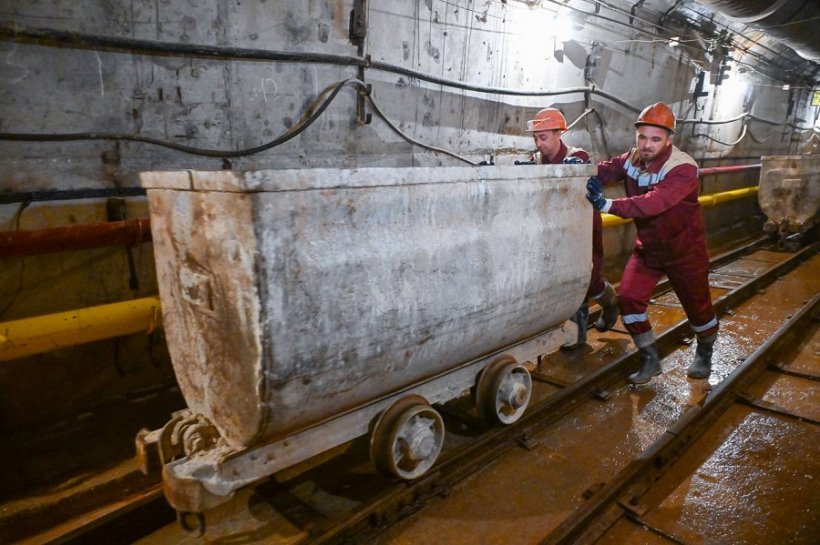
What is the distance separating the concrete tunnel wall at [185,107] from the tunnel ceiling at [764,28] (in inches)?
106

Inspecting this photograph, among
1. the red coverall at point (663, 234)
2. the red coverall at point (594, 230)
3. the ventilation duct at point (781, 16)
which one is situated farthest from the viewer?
the ventilation duct at point (781, 16)

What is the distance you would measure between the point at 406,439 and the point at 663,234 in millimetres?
2620

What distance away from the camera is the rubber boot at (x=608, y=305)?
453 centimetres

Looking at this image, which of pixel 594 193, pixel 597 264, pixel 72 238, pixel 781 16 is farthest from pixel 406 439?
pixel 781 16

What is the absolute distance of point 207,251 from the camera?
1.79 meters

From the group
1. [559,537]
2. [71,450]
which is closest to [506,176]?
[559,537]

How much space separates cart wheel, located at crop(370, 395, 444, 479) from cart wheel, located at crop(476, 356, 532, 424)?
0.48 meters

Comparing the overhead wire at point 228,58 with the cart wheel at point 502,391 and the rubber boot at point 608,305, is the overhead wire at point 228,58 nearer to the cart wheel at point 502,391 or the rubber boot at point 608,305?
the rubber boot at point 608,305

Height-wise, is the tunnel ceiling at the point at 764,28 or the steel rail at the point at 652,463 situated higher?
the tunnel ceiling at the point at 764,28

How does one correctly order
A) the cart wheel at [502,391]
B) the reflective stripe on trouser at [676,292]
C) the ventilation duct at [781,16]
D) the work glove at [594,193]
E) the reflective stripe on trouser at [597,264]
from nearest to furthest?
the cart wheel at [502,391] → the work glove at [594,193] → the reflective stripe on trouser at [676,292] → the reflective stripe on trouser at [597,264] → the ventilation duct at [781,16]

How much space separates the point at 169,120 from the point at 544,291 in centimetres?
288

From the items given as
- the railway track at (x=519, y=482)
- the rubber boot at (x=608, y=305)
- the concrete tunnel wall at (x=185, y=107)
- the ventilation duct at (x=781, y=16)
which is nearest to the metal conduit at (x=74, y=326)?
the concrete tunnel wall at (x=185, y=107)

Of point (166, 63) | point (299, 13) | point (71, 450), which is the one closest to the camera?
Result: point (71, 450)

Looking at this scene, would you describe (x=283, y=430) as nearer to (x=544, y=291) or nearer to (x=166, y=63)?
(x=544, y=291)
